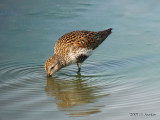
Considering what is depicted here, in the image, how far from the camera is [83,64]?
966cm

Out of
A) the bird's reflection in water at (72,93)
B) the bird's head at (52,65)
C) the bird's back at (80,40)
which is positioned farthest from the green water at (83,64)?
the bird's back at (80,40)

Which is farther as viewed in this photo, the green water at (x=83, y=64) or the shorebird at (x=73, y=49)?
the shorebird at (x=73, y=49)

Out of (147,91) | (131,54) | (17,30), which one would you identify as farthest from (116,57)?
(17,30)

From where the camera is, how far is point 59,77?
8758 millimetres

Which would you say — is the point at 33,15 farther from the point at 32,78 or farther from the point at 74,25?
the point at 32,78

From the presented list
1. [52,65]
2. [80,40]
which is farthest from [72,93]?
[80,40]

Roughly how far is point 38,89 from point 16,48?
97.0 inches

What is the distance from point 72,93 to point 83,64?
6.46 feet

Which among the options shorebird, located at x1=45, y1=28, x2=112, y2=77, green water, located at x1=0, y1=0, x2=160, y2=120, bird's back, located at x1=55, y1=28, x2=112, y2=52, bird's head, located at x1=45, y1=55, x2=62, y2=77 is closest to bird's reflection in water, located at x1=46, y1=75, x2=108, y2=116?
green water, located at x1=0, y1=0, x2=160, y2=120

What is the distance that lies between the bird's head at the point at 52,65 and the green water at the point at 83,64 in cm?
15

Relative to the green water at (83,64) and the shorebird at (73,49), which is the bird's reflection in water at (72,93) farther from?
the shorebird at (73,49)

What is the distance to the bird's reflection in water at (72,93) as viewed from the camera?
6.85 m

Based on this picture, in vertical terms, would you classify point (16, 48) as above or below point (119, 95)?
above

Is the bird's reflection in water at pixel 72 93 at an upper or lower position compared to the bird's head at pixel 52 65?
lower
